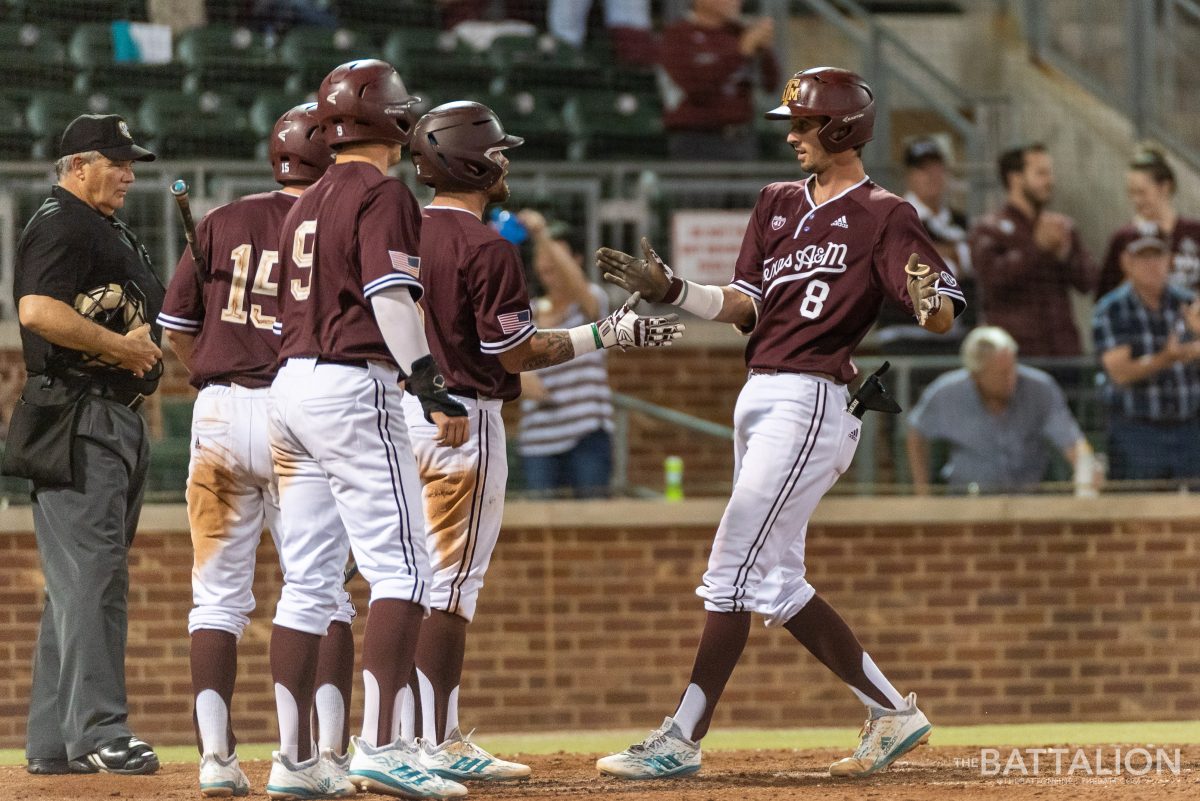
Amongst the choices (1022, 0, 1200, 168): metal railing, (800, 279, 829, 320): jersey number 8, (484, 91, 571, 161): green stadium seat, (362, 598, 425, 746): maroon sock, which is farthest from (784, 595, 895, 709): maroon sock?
(1022, 0, 1200, 168): metal railing

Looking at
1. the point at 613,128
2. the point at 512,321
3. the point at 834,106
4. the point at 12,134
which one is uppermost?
the point at 613,128

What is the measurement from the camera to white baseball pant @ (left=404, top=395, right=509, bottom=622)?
220 inches

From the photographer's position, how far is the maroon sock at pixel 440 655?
18.4ft

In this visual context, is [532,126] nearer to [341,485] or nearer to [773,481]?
[773,481]

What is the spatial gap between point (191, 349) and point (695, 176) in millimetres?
5077

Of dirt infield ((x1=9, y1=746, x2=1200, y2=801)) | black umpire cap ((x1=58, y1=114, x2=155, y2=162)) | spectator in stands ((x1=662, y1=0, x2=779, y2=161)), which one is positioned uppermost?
spectator in stands ((x1=662, y1=0, x2=779, y2=161))

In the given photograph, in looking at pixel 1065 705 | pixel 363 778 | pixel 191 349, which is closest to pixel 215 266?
pixel 191 349

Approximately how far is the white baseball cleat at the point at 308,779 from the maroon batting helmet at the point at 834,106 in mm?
2479

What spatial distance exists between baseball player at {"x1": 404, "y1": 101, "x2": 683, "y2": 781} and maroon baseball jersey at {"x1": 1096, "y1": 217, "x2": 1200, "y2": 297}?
186 inches

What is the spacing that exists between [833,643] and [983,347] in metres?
3.34

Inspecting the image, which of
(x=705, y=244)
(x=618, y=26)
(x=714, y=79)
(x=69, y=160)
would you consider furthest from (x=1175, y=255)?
(x=69, y=160)

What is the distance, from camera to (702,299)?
587 centimetres

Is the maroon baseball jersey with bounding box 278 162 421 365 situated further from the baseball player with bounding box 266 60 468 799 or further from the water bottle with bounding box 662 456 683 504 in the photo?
the water bottle with bounding box 662 456 683 504

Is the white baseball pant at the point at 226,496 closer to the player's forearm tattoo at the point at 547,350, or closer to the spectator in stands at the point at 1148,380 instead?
the player's forearm tattoo at the point at 547,350
